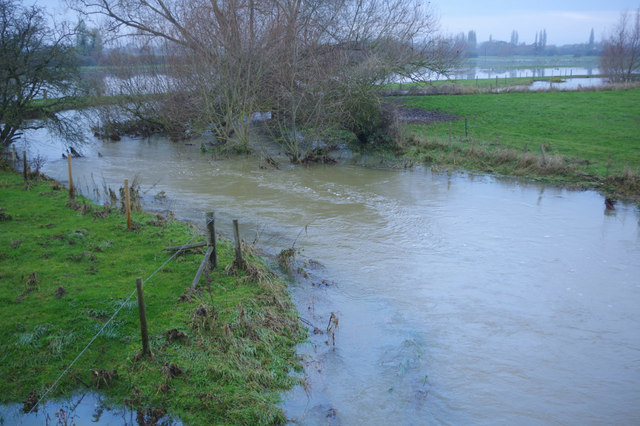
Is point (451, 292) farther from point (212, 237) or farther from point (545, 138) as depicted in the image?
point (545, 138)

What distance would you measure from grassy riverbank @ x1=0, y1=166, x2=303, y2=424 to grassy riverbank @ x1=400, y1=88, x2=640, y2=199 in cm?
1424

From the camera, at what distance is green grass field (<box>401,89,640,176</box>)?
71.9 ft

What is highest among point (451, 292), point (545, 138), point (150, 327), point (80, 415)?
point (545, 138)

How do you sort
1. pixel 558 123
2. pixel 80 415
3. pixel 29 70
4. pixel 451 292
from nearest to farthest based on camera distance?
1. pixel 80 415
2. pixel 451 292
3. pixel 29 70
4. pixel 558 123

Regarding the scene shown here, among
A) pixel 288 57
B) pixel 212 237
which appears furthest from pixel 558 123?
pixel 212 237

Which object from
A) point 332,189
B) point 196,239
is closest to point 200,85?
point 332,189

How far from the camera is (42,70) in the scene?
75.7 ft

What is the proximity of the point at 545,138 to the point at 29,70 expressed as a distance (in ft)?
82.0

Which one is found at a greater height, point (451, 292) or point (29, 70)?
point (29, 70)

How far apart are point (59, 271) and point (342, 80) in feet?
56.0

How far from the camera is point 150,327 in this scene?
8.11 metres

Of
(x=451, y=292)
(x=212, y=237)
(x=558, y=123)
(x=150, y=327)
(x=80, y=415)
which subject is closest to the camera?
(x=80, y=415)

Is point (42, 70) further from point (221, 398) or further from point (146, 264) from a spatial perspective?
point (221, 398)

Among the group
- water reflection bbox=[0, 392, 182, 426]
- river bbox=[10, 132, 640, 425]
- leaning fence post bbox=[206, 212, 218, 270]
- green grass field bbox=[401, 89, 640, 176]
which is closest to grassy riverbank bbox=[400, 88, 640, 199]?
green grass field bbox=[401, 89, 640, 176]
